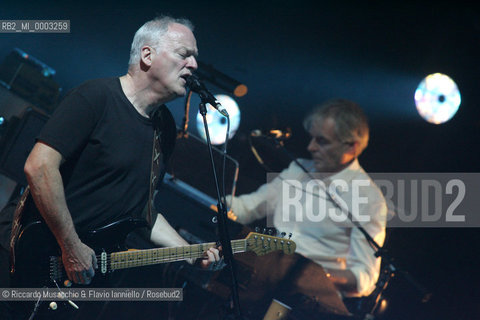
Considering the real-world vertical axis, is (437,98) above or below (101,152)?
above

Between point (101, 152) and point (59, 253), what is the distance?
52cm

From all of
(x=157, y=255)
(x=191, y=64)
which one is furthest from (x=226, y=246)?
(x=191, y=64)

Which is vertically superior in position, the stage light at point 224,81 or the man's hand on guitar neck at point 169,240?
the stage light at point 224,81

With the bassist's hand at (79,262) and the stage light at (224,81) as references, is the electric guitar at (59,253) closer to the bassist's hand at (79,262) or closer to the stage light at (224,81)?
the bassist's hand at (79,262)

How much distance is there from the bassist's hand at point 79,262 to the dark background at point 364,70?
114 inches

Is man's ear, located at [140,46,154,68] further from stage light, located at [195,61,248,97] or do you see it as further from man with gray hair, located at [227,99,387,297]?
man with gray hair, located at [227,99,387,297]

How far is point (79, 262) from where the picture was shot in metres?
2.19

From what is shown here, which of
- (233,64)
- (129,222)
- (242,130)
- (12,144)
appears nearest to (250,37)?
(233,64)

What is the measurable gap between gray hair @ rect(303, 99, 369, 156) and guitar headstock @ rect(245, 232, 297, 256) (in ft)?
6.80

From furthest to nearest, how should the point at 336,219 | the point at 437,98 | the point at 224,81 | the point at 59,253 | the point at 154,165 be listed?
the point at 437,98
the point at 336,219
the point at 224,81
the point at 154,165
the point at 59,253

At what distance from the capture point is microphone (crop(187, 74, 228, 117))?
2160mm

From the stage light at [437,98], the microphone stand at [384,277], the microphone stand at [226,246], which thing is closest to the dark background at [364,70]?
the stage light at [437,98]

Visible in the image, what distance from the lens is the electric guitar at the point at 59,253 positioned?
2.19 meters

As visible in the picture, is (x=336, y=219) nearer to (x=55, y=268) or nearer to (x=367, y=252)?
(x=367, y=252)
